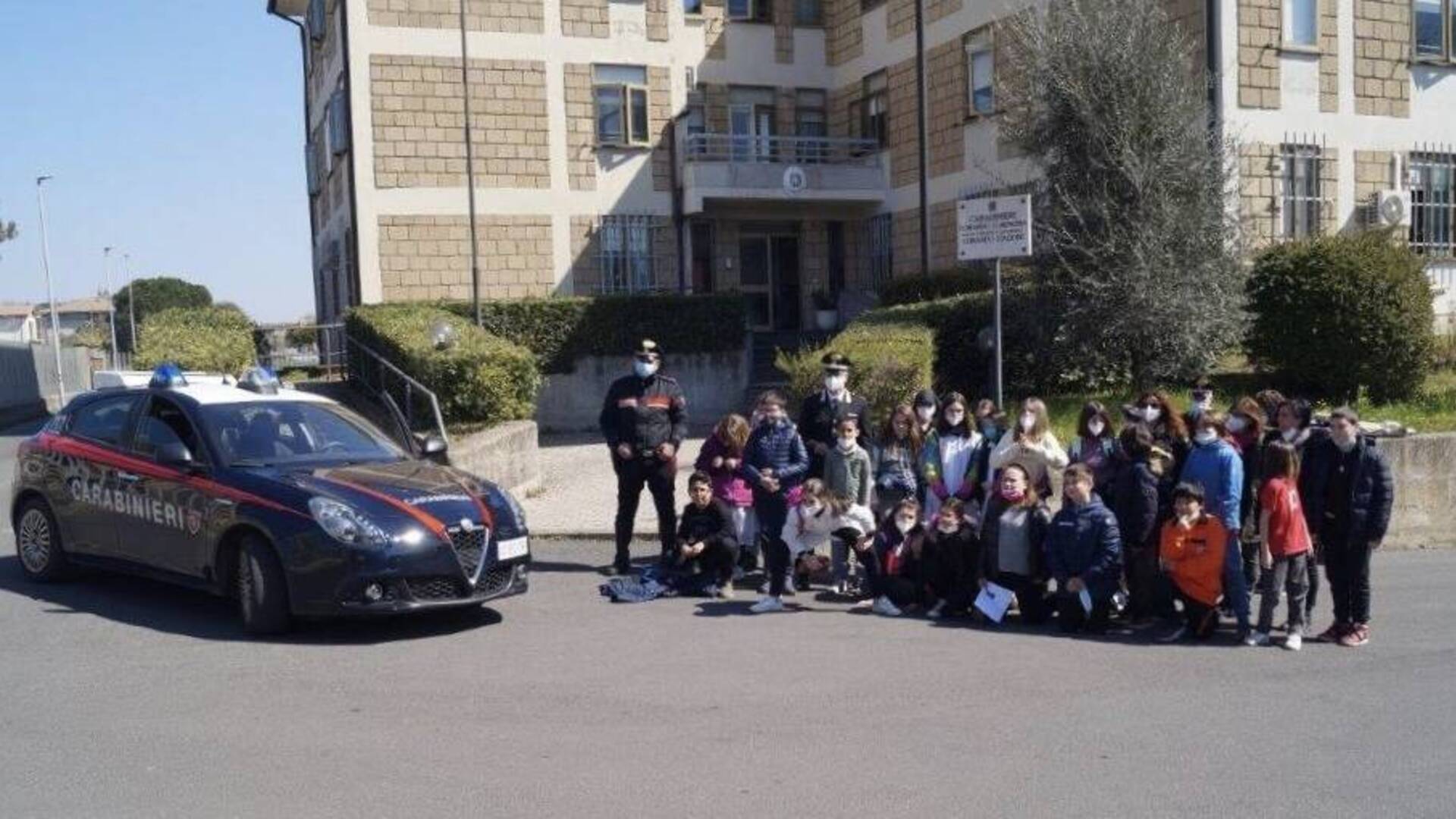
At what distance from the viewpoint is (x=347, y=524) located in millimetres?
8414

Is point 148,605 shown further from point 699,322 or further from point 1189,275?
point 699,322

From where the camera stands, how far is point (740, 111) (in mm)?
28125

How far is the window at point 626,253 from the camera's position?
2669cm

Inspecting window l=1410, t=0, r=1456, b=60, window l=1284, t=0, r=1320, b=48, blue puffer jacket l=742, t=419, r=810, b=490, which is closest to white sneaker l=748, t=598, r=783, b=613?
blue puffer jacket l=742, t=419, r=810, b=490

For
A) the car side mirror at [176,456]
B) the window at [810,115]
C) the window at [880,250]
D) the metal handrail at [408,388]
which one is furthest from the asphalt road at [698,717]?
the window at [810,115]

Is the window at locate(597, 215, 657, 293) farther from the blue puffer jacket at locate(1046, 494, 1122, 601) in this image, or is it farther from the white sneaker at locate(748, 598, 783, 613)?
the blue puffer jacket at locate(1046, 494, 1122, 601)

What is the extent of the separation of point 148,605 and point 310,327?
1884 cm

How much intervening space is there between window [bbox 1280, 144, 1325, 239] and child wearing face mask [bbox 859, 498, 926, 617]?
12298 mm

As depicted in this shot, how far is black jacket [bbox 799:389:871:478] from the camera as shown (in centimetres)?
1066

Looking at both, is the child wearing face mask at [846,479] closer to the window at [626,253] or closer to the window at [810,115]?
the window at [626,253]

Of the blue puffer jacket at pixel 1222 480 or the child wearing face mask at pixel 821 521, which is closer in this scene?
the blue puffer jacket at pixel 1222 480

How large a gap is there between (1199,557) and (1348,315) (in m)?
7.86

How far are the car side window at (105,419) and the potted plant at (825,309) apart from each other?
18.2 m

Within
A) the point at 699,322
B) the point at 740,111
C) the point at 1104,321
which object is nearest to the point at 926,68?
the point at 740,111
